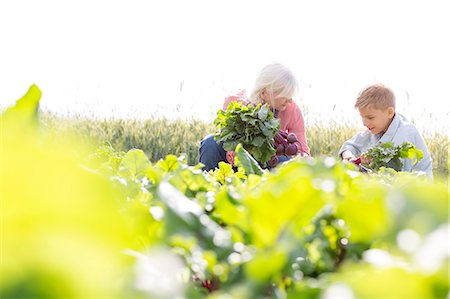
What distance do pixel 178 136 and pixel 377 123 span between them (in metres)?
3.16

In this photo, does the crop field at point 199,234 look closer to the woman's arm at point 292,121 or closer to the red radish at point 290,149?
the red radish at point 290,149

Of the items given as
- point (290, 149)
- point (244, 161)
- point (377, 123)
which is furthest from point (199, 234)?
point (377, 123)

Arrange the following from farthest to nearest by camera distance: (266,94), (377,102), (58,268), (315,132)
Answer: (315,132), (377,102), (266,94), (58,268)

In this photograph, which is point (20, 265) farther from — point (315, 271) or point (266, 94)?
point (266, 94)

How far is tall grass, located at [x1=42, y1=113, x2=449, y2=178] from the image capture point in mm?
7102

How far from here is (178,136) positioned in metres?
7.37

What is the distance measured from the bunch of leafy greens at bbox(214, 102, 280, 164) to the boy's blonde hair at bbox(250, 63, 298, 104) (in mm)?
1287

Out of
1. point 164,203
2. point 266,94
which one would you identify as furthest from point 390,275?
point 266,94

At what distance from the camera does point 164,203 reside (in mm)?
365

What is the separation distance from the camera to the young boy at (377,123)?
462cm

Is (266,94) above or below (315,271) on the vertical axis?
above

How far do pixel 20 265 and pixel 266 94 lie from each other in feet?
14.5

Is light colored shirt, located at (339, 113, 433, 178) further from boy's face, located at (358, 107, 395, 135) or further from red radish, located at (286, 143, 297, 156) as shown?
red radish, located at (286, 143, 297, 156)

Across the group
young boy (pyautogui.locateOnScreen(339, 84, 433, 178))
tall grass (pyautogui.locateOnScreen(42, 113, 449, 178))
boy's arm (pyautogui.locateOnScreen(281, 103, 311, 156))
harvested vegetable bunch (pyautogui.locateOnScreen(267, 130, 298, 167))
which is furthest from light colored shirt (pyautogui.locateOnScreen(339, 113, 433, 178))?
tall grass (pyautogui.locateOnScreen(42, 113, 449, 178))
